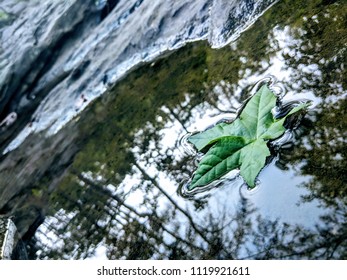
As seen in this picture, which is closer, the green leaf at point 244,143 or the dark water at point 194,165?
the dark water at point 194,165

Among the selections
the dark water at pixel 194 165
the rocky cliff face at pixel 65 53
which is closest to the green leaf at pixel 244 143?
the dark water at pixel 194 165

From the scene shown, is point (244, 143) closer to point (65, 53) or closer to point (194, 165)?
point (194, 165)

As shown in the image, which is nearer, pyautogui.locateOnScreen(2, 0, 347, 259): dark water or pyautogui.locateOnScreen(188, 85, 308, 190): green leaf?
pyautogui.locateOnScreen(2, 0, 347, 259): dark water

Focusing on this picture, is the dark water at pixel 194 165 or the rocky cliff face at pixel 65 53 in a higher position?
the rocky cliff face at pixel 65 53

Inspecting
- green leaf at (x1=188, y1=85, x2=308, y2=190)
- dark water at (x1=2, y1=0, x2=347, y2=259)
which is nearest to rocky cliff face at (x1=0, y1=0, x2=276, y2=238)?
dark water at (x1=2, y1=0, x2=347, y2=259)

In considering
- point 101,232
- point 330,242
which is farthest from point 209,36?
point 330,242

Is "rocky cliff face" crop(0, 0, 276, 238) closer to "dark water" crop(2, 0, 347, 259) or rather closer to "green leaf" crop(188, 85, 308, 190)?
"dark water" crop(2, 0, 347, 259)

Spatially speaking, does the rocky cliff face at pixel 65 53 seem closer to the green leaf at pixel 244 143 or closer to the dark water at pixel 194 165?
the dark water at pixel 194 165
